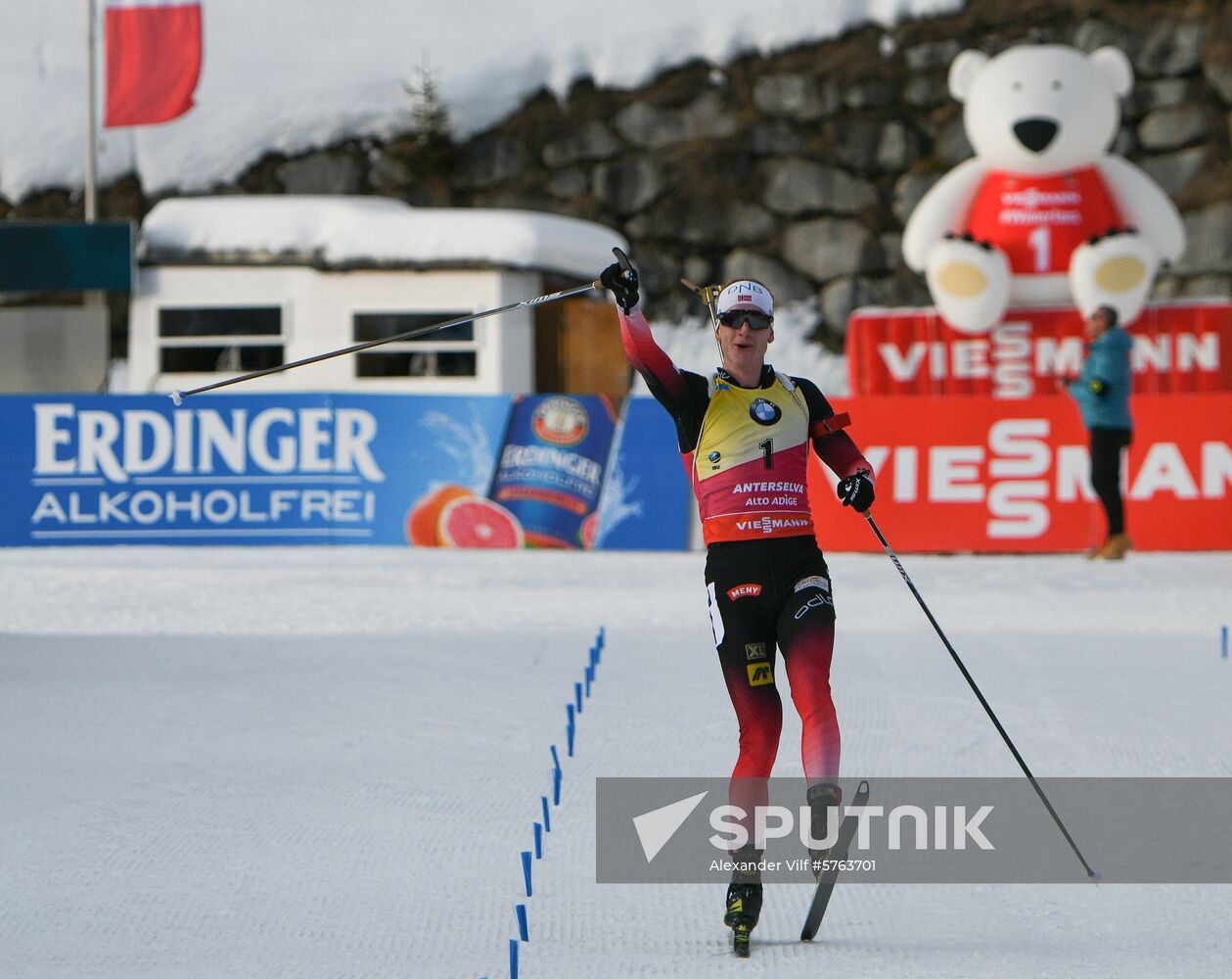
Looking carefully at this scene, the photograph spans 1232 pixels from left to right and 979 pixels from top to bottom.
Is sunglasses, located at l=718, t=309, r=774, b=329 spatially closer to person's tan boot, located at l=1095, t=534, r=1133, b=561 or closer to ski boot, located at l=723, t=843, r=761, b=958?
ski boot, located at l=723, t=843, r=761, b=958

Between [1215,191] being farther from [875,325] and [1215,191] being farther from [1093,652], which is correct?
[1093,652]

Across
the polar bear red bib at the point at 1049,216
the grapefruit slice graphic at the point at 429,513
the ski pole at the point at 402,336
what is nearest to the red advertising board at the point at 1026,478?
the polar bear red bib at the point at 1049,216

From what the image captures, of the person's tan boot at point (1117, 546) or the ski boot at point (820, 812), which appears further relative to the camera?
the person's tan boot at point (1117, 546)

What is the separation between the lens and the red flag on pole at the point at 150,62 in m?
23.2

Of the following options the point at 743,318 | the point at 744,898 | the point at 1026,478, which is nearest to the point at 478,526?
the point at 1026,478

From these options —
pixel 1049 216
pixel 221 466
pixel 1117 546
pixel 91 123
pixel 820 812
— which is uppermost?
pixel 91 123

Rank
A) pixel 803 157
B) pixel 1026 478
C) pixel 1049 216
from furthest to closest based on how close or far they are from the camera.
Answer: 1. pixel 803 157
2. pixel 1049 216
3. pixel 1026 478

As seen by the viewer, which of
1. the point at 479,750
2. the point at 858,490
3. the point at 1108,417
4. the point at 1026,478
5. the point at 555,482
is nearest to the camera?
the point at 858,490

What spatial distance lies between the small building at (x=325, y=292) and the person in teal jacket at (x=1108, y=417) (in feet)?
21.9

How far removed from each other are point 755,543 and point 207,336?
14.2 meters

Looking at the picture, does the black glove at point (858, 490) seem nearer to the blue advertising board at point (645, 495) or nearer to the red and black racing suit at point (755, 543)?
the red and black racing suit at point (755, 543)

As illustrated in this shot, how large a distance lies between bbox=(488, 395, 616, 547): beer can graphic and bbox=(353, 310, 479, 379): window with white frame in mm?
3862

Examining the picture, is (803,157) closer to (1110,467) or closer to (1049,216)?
(1049,216)

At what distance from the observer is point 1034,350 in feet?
51.1
